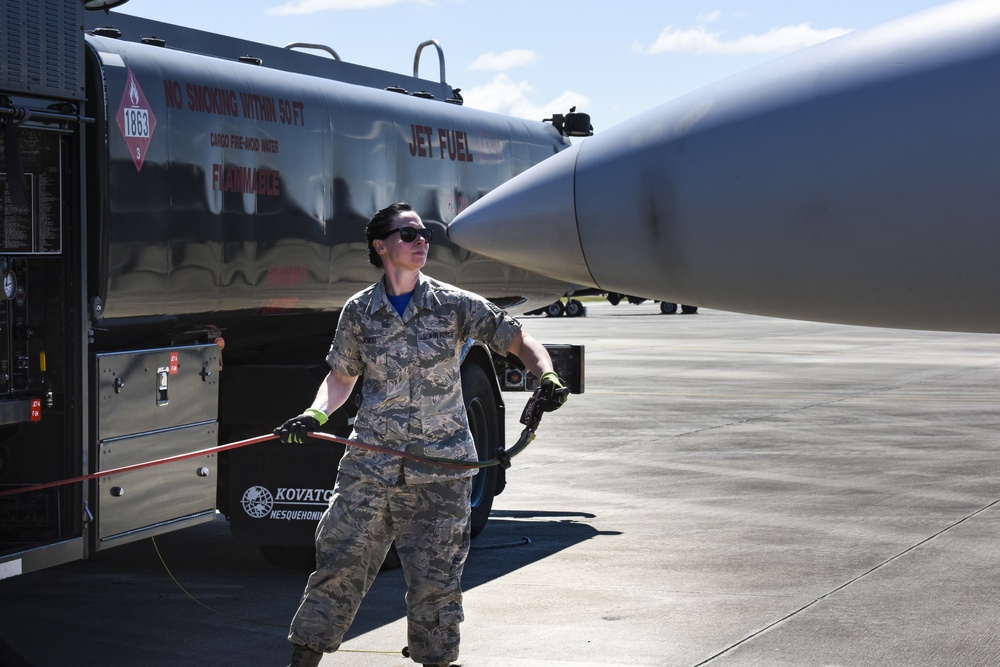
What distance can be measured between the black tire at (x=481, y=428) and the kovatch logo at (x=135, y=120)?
118 inches

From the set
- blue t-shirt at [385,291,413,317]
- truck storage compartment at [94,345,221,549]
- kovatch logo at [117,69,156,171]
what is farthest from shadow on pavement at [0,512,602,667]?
kovatch logo at [117,69,156,171]

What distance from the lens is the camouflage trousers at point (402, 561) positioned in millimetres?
5395

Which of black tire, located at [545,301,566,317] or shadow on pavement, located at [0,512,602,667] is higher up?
black tire, located at [545,301,566,317]

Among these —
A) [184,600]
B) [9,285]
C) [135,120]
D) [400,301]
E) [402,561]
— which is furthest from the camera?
[184,600]

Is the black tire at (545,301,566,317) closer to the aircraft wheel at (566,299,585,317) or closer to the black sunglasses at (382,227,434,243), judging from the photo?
the aircraft wheel at (566,299,585,317)

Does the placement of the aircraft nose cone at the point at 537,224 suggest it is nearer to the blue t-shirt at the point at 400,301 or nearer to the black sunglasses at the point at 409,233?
the black sunglasses at the point at 409,233

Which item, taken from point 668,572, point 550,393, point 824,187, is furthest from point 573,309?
point 824,187

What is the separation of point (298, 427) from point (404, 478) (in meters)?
0.48

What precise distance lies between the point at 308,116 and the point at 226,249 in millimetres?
1047

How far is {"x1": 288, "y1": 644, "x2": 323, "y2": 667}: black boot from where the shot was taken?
17.7 ft

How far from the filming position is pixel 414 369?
5.44 m

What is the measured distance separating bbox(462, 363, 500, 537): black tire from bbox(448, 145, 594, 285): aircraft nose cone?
419cm

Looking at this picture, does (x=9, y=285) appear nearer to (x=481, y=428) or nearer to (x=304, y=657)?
(x=304, y=657)

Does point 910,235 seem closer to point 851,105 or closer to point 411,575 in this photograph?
point 851,105
